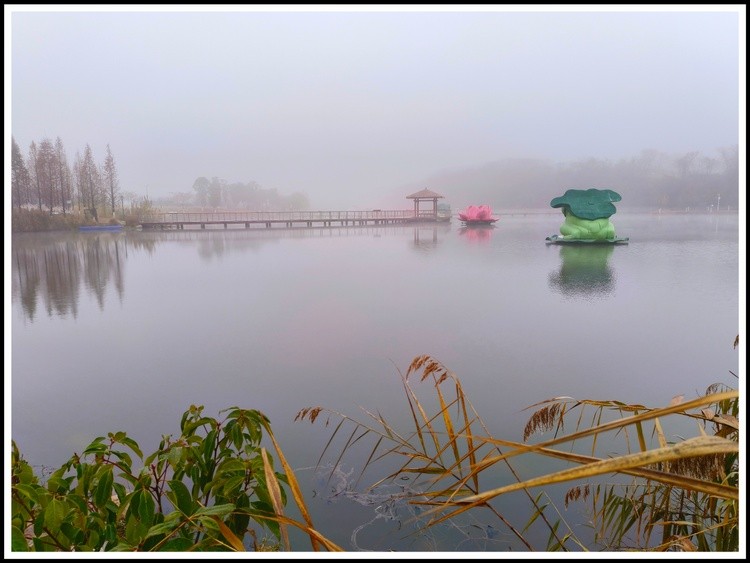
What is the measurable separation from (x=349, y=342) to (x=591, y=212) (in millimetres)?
7977

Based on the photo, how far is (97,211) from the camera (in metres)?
13.0

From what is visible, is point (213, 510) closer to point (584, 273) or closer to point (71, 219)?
point (584, 273)

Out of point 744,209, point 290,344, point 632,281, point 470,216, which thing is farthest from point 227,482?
point 470,216

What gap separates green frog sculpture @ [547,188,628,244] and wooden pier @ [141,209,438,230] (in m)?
7.61

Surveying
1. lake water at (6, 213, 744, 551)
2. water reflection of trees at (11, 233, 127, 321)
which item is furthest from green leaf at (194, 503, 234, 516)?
water reflection of trees at (11, 233, 127, 321)

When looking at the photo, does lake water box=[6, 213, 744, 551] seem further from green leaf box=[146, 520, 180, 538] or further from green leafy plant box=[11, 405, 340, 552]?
green leaf box=[146, 520, 180, 538]

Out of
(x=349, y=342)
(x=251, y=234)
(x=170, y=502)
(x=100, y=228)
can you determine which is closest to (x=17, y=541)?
(x=170, y=502)

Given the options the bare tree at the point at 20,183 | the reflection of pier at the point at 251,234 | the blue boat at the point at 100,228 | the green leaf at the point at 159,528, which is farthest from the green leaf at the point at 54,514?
the blue boat at the point at 100,228

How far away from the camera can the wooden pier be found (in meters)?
15.5

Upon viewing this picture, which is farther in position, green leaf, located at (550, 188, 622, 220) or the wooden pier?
the wooden pier

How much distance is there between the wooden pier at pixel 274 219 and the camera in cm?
1545

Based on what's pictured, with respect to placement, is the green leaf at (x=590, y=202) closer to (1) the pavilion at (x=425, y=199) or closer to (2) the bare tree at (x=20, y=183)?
(1) the pavilion at (x=425, y=199)

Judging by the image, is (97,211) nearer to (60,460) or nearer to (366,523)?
(60,460)

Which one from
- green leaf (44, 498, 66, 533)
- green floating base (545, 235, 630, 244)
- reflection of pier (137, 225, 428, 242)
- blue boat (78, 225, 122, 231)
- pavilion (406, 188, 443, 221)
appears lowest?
green leaf (44, 498, 66, 533)
